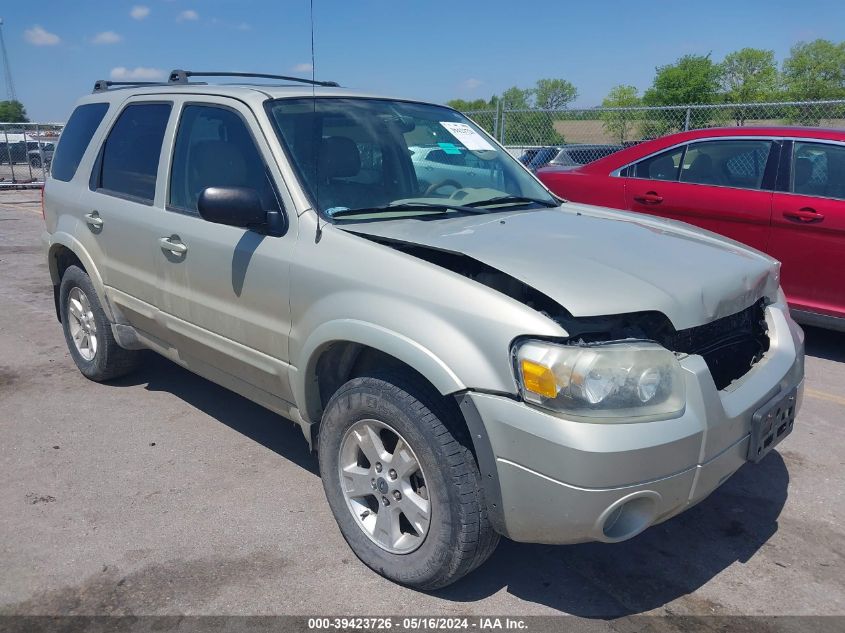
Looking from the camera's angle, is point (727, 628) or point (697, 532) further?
point (697, 532)

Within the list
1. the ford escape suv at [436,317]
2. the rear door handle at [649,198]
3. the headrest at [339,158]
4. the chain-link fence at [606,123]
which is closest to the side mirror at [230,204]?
the ford escape suv at [436,317]

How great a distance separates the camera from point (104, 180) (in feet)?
14.9

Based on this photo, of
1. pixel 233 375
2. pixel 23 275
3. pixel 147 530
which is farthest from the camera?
pixel 23 275

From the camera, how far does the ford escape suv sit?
94.6 inches

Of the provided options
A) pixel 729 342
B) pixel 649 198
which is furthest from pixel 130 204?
pixel 649 198

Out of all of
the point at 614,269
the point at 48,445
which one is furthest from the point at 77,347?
the point at 614,269

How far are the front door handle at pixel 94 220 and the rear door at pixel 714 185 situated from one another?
429 centimetres

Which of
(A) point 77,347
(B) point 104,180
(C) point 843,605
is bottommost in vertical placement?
(C) point 843,605

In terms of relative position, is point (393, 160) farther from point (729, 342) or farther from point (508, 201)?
point (729, 342)

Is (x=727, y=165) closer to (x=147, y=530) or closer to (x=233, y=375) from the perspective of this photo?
(x=233, y=375)

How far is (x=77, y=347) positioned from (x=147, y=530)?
234 cm

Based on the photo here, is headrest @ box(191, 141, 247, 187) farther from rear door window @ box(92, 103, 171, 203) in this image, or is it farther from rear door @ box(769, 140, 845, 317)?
rear door @ box(769, 140, 845, 317)

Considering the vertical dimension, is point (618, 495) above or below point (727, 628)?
above

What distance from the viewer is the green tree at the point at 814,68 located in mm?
68875
